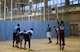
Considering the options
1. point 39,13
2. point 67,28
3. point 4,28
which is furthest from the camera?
point 67,28

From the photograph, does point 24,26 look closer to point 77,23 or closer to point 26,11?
point 26,11

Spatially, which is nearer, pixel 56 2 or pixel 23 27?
pixel 23 27

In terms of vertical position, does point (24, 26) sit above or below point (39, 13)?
below

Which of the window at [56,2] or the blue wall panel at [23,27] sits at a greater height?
the window at [56,2]

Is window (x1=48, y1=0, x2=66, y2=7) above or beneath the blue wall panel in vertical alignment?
above

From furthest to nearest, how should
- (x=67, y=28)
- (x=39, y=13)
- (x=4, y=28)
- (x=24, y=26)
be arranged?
(x=67, y=28) < (x=39, y=13) < (x=24, y=26) < (x=4, y=28)

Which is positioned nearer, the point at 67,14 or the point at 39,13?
the point at 39,13

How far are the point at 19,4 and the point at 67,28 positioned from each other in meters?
8.15

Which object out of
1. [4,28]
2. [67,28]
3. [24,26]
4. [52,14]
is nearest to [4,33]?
[4,28]

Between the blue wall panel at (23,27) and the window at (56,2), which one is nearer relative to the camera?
the blue wall panel at (23,27)

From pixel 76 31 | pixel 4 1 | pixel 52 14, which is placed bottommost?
pixel 76 31

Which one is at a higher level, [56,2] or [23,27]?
[56,2]

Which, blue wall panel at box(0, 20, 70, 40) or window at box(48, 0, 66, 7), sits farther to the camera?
window at box(48, 0, 66, 7)

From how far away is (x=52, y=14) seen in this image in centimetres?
2323
